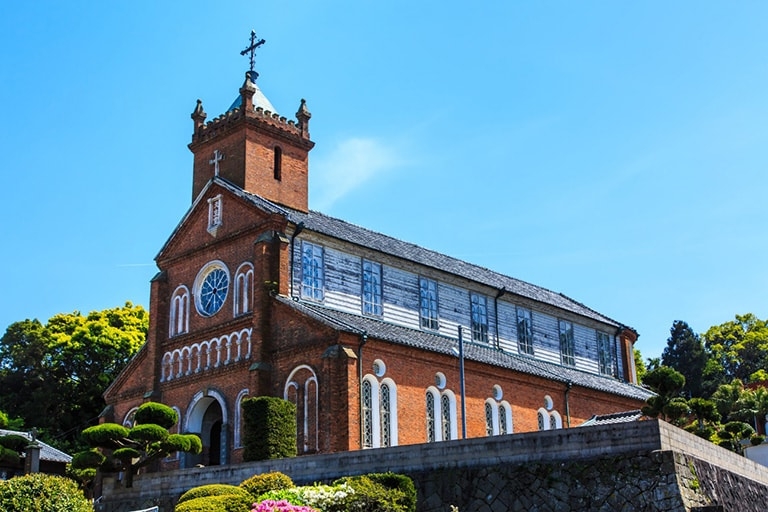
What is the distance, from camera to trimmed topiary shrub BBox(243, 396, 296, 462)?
3152cm

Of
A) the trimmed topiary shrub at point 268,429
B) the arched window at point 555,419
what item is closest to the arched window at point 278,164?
the trimmed topiary shrub at point 268,429

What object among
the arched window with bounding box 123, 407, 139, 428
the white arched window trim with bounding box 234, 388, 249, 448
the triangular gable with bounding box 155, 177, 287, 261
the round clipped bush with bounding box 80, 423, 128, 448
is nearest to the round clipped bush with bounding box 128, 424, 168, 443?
the round clipped bush with bounding box 80, 423, 128, 448

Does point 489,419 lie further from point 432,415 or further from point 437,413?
point 432,415

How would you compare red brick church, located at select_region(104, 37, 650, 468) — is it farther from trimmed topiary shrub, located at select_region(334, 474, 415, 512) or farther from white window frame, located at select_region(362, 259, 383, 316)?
trimmed topiary shrub, located at select_region(334, 474, 415, 512)

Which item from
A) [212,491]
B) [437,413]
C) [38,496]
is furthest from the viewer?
[437,413]

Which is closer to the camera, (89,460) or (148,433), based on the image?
(148,433)

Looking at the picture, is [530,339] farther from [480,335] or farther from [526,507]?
[526,507]

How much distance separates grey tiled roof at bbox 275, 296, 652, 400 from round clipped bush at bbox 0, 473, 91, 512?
1332cm

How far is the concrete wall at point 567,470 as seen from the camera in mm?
21375

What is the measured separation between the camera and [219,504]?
2072 cm

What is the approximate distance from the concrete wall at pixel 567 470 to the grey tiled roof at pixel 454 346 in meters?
9.83

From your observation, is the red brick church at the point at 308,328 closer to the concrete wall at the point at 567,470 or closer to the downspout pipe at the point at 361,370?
the downspout pipe at the point at 361,370

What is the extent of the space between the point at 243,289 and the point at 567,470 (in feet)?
62.5

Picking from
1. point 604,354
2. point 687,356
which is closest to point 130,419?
point 604,354
